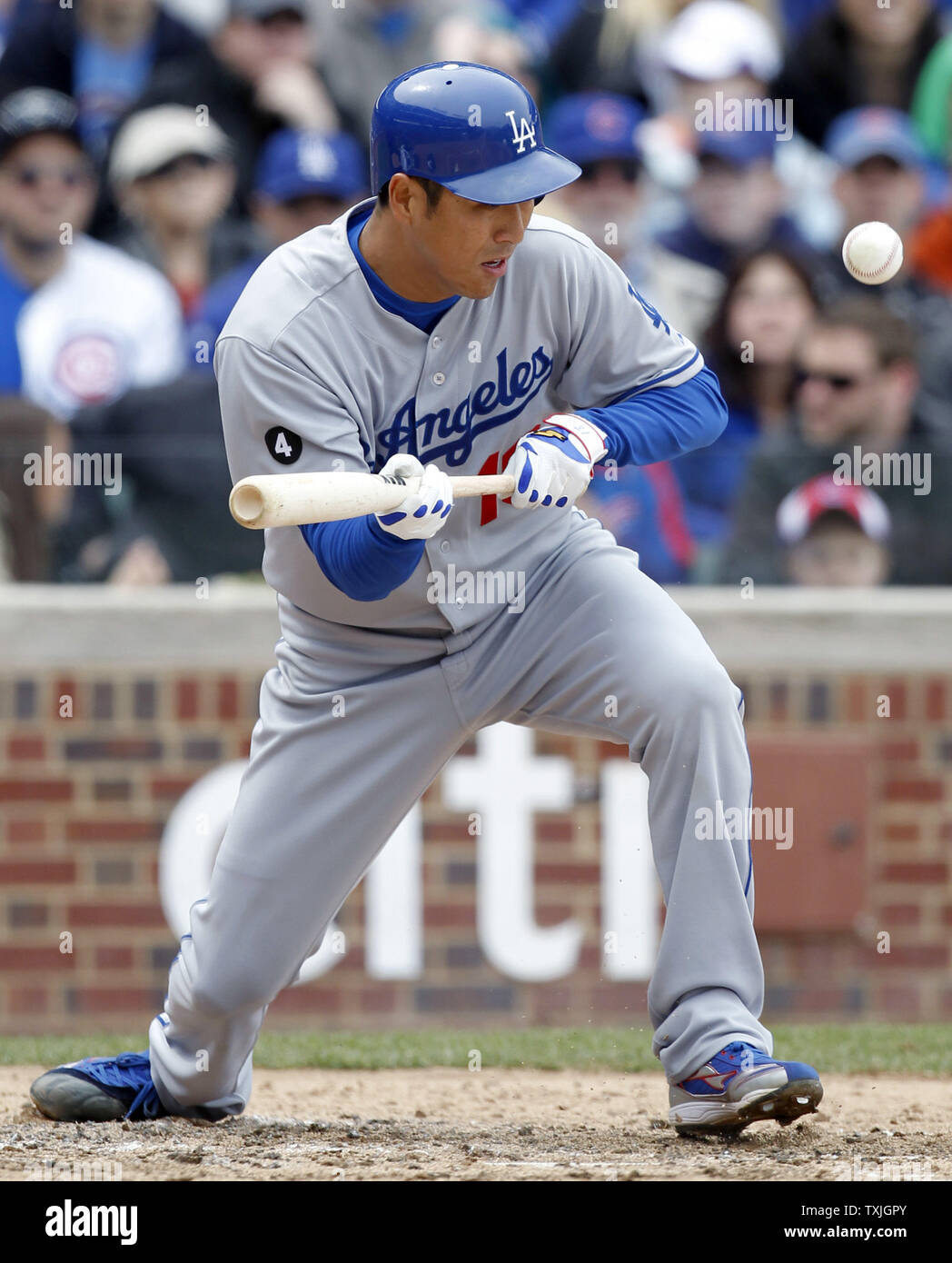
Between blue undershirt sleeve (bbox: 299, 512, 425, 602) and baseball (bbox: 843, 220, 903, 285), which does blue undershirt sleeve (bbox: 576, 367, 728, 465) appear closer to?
baseball (bbox: 843, 220, 903, 285)

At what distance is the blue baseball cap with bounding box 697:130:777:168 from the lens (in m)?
7.97

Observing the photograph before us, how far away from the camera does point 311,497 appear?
3246mm

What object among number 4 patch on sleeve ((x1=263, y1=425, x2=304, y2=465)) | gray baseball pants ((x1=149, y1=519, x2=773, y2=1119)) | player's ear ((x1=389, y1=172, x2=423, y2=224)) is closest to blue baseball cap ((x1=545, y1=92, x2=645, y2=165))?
gray baseball pants ((x1=149, y1=519, x2=773, y2=1119))

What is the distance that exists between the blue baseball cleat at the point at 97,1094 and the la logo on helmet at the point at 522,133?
6.89 ft

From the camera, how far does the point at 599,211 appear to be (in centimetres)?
777

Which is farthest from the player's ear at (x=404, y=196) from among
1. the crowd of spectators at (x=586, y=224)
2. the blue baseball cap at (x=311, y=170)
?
the blue baseball cap at (x=311, y=170)

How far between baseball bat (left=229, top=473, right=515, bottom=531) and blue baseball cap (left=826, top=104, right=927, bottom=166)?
5.40 metres

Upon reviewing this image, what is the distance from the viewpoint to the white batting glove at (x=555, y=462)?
11.5ft

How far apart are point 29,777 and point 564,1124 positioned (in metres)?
2.96

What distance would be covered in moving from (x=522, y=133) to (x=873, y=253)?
2.43 ft

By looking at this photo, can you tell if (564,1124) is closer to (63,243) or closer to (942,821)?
(942,821)

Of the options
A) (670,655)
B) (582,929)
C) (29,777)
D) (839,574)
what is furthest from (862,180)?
(670,655)
